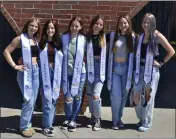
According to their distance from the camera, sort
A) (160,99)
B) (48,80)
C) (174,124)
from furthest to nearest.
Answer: (160,99), (174,124), (48,80)

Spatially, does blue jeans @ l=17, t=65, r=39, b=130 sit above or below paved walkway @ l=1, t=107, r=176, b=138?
above

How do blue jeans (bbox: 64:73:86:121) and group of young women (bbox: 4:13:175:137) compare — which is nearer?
group of young women (bbox: 4:13:175:137)

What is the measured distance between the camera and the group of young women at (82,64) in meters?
5.52

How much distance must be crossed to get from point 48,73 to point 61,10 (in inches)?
51.2

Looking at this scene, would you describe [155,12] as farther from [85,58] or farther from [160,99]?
[85,58]

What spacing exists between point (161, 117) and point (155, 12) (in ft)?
7.36

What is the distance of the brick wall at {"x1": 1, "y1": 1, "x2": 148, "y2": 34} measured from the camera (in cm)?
634

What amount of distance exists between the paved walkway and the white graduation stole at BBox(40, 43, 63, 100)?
652 millimetres

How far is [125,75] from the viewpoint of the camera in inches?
229

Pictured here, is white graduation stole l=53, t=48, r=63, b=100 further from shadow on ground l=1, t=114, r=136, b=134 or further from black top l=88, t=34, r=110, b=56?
shadow on ground l=1, t=114, r=136, b=134

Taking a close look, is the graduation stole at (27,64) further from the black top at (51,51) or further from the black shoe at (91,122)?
the black shoe at (91,122)

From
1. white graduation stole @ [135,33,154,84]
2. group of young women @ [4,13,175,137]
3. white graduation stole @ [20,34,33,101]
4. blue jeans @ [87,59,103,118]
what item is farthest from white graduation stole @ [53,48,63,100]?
white graduation stole @ [135,33,154,84]

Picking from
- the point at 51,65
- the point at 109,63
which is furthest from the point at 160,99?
the point at 51,65

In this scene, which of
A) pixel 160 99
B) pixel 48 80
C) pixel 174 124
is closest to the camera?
pixel 48 80
